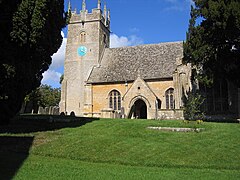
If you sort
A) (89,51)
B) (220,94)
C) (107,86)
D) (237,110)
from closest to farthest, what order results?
(237,110) → (220,94) → (107,86) → (89,51)

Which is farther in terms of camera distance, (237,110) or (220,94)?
(220,94)

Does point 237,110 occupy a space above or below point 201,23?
below

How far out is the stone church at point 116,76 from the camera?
2969 centimetres

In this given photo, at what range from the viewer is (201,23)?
22406mm

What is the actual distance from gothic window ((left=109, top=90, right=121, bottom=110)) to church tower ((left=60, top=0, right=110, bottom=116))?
4.15 metres

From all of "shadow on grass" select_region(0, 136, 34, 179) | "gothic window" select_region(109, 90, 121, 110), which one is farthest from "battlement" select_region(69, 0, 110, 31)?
"shadow on grass" select_region(0, 136, 34, 179)

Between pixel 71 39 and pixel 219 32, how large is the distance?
25.4 m

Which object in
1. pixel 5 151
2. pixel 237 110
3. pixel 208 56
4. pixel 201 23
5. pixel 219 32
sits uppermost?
pixel 201 23

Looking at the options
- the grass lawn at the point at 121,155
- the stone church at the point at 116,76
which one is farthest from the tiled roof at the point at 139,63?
the grass lawn at the point at 121,155

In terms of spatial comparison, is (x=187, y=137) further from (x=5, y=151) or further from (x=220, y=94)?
(x=220, y=94)

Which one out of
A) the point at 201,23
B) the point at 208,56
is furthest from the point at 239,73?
the point at 201,23

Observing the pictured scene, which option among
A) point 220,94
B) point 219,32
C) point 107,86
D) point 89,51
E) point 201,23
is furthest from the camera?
point 89,51

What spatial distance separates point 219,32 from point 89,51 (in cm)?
2225

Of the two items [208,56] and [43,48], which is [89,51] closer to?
[208,56]
